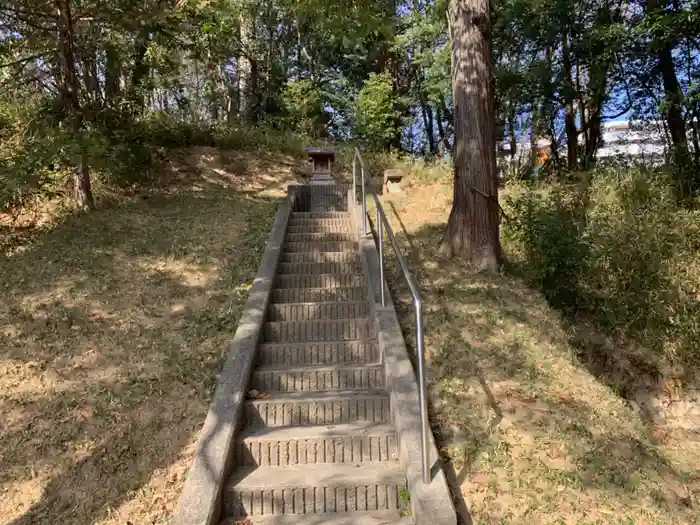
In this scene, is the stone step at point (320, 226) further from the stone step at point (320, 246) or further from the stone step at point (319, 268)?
the stone step at point (319, 268)

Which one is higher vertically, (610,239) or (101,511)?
(610,239)

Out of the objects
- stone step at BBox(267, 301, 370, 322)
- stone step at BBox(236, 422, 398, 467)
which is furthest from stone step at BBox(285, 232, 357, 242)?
stone step at BBox(236, 422, 398, 467)

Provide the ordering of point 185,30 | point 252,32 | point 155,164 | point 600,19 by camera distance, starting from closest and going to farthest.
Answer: point 185,30 < point 155,164 < point 600,19 < point 252,32

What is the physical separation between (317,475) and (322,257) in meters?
2.90

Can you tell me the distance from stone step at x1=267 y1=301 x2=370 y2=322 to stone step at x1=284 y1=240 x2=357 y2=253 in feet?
4.51

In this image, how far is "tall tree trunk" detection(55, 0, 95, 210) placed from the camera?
597 centimetres

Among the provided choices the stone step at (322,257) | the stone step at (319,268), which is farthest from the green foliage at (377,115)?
the stone step at (319,268)

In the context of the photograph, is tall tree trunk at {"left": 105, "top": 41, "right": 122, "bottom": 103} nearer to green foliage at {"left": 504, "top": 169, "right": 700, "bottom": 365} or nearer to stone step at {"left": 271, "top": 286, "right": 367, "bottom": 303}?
stone step at {"left": 271, "top": 286, "right": 367, "bottom": 303}

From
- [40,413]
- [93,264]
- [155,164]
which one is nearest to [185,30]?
[155,164]

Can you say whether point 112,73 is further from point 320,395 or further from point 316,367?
point 320,395

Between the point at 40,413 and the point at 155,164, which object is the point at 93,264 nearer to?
the point at 40,413

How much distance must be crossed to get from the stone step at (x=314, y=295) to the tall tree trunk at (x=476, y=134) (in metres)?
1.43

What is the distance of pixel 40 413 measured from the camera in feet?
10.7

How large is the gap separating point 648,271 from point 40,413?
599 cm
